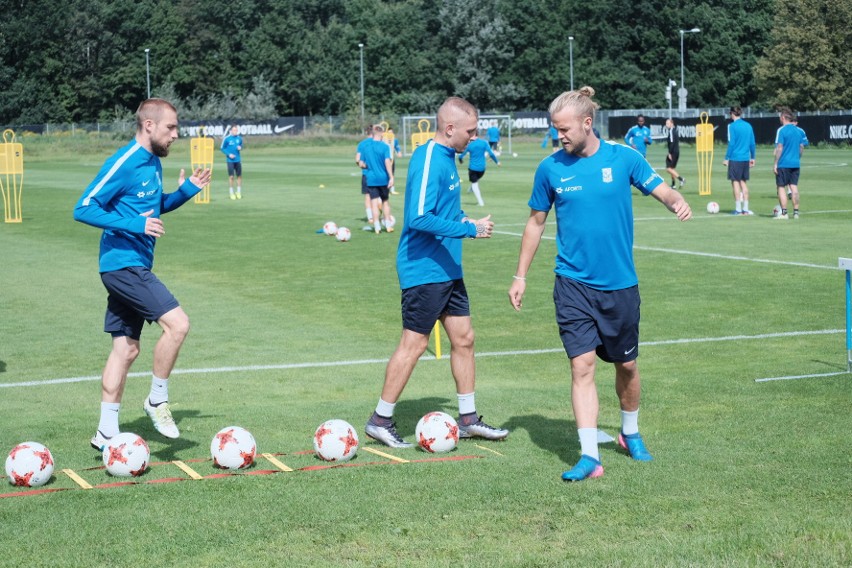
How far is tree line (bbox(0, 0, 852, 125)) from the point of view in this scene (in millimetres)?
105938

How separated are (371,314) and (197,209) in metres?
18.7

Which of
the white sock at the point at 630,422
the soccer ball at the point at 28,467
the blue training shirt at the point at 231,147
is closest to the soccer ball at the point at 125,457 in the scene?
the soccer ball at the point at 28,467

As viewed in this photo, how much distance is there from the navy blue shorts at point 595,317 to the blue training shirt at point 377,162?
655 inches

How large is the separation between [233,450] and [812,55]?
84298 millimetres

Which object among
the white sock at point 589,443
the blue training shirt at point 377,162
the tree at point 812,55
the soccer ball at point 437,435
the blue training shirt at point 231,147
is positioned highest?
the tree at point 812,55

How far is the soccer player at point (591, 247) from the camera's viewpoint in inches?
274

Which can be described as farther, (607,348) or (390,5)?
(390,5)

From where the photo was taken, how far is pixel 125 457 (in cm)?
704

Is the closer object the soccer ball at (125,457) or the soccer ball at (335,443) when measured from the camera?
the soccer ball at (125,457)

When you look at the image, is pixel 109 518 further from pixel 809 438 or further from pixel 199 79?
pixel 199 79

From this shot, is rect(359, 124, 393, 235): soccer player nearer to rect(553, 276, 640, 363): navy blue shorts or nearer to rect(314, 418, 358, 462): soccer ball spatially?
rect(314, 418, 358, 462): soccer ball

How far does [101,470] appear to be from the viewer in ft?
23.8

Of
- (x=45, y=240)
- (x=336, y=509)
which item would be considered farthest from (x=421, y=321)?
(x=45, y=240)

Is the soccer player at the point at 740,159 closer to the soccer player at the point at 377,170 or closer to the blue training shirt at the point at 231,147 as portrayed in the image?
the soccer player at the point at 377,170
